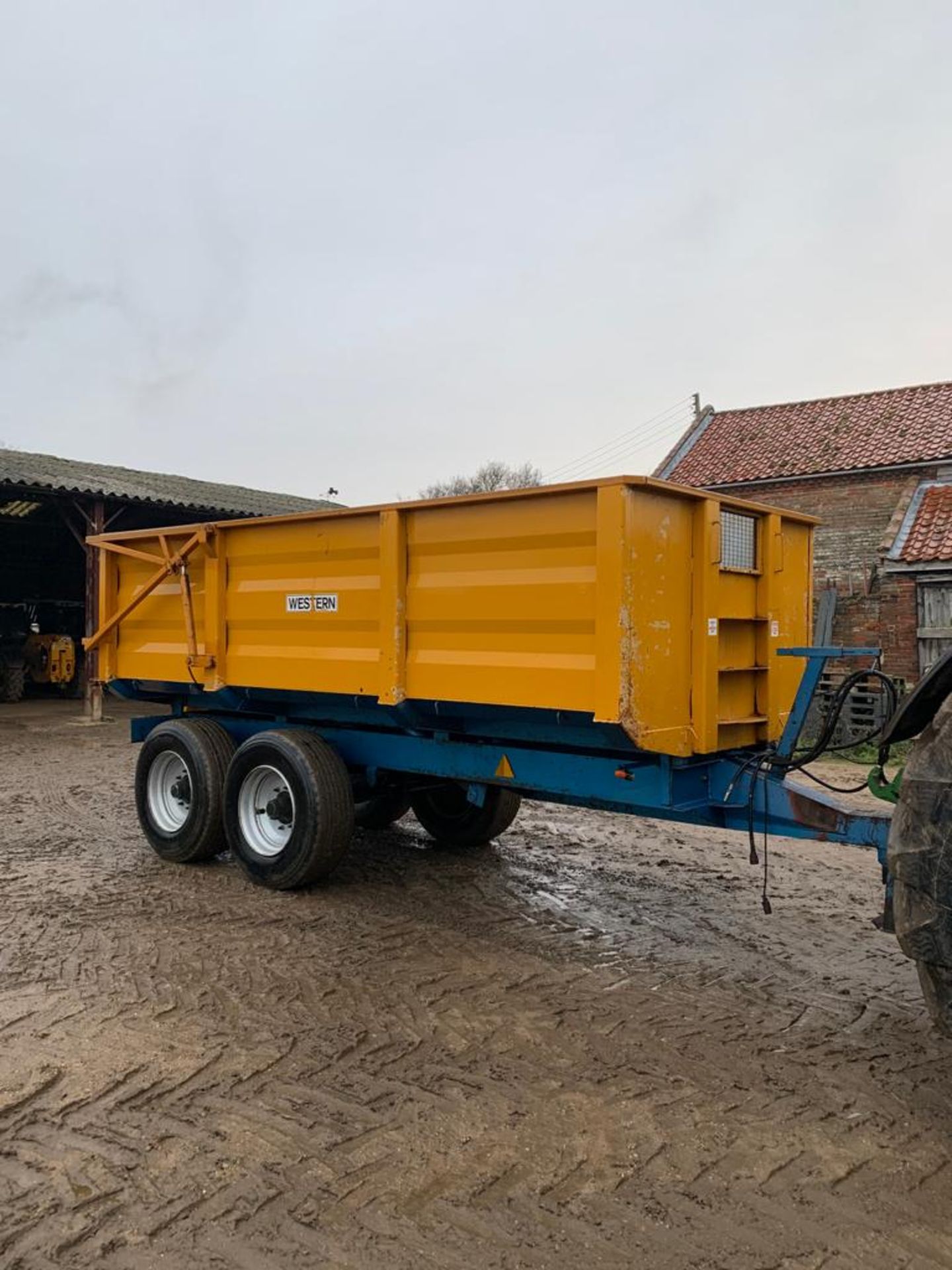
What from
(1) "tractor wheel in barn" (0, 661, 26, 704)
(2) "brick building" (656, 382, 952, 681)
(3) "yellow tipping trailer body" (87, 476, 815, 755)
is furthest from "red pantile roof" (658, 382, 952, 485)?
(1) "tractor wheel in barn" (0, 661, 26, 704)

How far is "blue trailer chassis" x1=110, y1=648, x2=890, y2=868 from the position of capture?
4281 millimetres

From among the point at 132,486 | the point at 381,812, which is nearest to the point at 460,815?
the point at 381,812

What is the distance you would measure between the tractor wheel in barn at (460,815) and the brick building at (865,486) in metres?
8.05

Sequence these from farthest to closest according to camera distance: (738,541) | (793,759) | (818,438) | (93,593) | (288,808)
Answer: (818,438), (93,593), (288,808), (738,541), (793,759)

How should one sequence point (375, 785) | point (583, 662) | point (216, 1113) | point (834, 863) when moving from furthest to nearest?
point (834, 863) < point (375, 785) < point (583, 662) < point (216, 1113)

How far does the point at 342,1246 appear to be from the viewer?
8.42 feet

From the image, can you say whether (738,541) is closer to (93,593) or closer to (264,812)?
(264,812)

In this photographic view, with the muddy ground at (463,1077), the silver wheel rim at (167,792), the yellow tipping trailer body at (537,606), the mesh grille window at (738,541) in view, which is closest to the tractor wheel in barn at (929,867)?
the muddy ground at (463,1077)

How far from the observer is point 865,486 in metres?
17.9

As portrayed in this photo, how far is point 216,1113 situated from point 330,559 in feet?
10.2

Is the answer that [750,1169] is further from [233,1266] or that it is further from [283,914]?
[283,914]

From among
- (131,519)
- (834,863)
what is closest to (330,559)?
(834,863)

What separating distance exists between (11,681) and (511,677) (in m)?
18.3

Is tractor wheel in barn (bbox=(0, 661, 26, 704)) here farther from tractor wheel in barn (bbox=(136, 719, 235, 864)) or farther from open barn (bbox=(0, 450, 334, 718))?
tractor wheel in barn (bbox=(136, 719, 235, 864))
